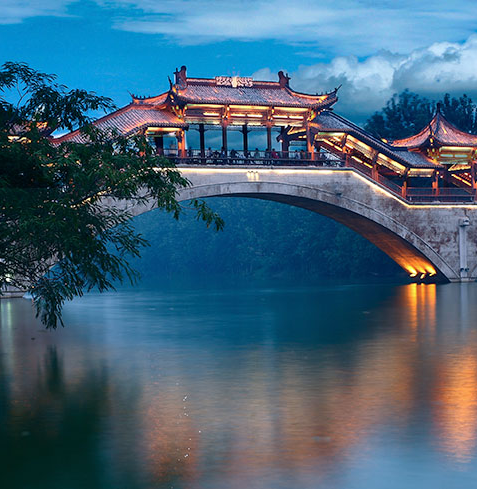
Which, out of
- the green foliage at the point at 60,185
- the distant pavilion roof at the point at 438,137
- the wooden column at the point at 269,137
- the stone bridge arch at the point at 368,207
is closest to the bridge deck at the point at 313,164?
the stone bridge arch at the point at 368,207

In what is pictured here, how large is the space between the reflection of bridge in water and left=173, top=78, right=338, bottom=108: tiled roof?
51mm

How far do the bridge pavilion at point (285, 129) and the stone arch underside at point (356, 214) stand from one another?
1.46m

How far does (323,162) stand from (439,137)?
24.6ft

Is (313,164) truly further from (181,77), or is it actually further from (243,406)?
(243,406)

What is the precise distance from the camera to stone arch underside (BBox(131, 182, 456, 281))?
39625mm

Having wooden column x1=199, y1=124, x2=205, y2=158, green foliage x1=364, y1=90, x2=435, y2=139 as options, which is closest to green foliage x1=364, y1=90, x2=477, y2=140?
green foliage x1=364, y1=90, x2=435, y2=139

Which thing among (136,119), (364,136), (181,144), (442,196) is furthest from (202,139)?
(442,196)

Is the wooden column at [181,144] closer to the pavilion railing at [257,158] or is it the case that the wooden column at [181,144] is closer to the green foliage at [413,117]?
the pavilion railing at [257,158]

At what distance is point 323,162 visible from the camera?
138ft

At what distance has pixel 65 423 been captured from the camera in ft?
31.9

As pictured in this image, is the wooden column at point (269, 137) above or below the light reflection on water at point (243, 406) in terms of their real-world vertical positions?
above

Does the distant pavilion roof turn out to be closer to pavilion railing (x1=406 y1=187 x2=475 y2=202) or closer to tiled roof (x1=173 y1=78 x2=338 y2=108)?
pavilion railing (x1=406 y1=187 x2=475 y2=202)

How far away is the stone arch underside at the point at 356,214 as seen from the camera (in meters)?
39.6

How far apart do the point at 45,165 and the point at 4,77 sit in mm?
1946
